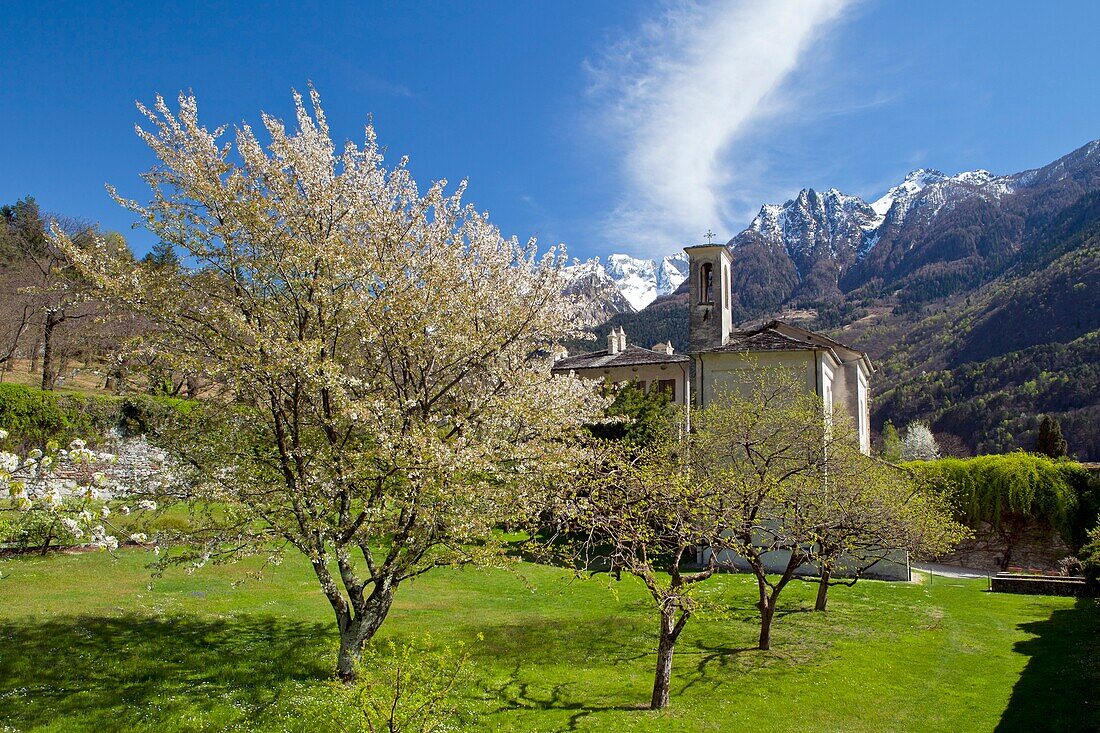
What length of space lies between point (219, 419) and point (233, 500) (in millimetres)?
1739

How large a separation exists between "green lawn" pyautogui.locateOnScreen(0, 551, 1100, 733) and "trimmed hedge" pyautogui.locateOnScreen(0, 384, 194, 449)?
1191 cm

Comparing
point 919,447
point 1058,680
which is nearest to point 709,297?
point 1058,680

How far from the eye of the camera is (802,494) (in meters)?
19.0

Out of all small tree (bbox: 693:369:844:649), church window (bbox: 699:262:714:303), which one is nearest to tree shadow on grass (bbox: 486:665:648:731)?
small tree (bbox: 693:369:844:649)

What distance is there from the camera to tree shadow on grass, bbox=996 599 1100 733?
11.7 m

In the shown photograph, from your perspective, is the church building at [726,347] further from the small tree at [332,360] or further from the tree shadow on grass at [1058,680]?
the small tree at [332,360]

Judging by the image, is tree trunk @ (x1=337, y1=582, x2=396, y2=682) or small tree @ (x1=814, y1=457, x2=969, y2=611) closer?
tree trunk @ (x1=337, y1=582, x2=396, y2=682)

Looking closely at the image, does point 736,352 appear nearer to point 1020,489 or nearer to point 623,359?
point 623,359

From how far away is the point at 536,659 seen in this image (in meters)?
15.3

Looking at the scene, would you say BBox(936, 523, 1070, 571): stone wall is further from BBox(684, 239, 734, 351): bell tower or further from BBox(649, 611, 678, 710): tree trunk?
BBox(649, 611, 678, 710): tree trunk

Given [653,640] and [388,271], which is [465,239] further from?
[653,640]

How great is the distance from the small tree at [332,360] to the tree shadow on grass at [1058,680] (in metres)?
9.98

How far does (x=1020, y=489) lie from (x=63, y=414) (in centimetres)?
4818

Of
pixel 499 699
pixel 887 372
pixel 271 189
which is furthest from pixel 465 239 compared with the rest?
pixel 887 372
